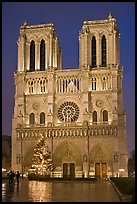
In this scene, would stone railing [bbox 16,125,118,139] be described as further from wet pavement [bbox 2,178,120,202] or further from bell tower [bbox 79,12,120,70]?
wet pavement [bbox 2,178,120,202]

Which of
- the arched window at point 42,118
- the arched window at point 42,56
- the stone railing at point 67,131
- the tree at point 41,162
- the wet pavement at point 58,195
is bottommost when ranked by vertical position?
the wet pavement at point 58,195

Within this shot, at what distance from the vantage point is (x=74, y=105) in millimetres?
→ 63688

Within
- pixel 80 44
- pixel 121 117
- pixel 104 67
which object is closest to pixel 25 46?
pixel 80 44

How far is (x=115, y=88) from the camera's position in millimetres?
61875

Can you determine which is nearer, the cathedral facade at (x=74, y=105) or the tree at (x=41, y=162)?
the tree at (x=41, y=162)

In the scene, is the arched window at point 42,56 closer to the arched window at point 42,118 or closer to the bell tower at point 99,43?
the bell tower at point 99,43

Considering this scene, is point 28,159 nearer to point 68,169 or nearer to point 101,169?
point 68,169

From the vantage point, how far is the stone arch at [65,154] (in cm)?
6167

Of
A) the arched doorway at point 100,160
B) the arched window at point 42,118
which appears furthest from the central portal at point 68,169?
the arched window at point 42,118

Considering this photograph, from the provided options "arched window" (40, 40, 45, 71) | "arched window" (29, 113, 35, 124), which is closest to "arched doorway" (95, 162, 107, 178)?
"arched window" (29, 113, 35, 124)

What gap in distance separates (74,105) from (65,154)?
716 centimetres

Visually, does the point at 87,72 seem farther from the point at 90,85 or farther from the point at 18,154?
the point at 18,154

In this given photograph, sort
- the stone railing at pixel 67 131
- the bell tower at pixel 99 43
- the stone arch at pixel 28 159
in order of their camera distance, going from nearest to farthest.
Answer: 1. the stone railing at pixel 67 131
2. the stone arch at pixel 28 159
3. the bell tower at pixel 99 43

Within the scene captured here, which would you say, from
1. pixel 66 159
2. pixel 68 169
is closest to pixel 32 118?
pixel 66 159
